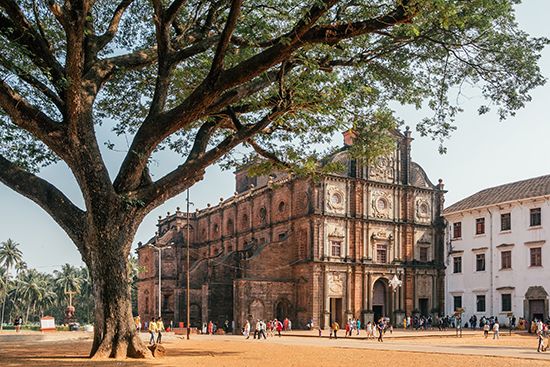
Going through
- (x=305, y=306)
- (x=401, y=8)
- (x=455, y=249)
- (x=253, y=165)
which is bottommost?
(x=305, y=306)

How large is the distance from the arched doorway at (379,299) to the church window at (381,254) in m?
1.49

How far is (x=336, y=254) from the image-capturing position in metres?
46.6

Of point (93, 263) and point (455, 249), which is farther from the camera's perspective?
point (455, 249)

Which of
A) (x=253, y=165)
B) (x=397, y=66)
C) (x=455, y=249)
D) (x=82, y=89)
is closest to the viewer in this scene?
(x=82, y=89)

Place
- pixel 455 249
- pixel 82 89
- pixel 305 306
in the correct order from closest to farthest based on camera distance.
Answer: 1. pixel 82 89
2. pixel 305 306
3. pixel 455 249

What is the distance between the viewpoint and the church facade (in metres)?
45.5

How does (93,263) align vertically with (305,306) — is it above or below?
above

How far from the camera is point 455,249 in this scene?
49844mm

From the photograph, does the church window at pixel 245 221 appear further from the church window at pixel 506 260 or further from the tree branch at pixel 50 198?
the tree branch at pixel 50 198

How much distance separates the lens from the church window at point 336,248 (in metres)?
46.4

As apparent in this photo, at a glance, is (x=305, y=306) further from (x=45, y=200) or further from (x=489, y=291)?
(x=45, y=200)

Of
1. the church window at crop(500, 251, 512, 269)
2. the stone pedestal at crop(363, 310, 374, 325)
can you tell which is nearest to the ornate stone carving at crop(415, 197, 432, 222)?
the church window at crop(500, 251, 512, 269)

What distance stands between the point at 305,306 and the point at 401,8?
3489 cm

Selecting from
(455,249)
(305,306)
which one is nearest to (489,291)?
(455,249)
